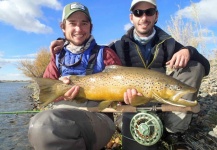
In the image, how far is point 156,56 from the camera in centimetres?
384

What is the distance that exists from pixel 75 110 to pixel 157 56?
1.61 m

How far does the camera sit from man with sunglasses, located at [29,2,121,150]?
8.07 ft

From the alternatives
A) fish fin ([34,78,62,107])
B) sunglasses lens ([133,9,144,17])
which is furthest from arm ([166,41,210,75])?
fish fin ([34,78,62,107])

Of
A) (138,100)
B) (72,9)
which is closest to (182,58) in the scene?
(138,100)

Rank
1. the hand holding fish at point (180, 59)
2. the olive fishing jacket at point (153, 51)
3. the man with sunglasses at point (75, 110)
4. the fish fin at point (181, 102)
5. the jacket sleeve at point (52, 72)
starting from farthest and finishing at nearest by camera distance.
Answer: the olive fishing jacket at point (153, 51)
the jacket sleeve at point (52, 72)
the hand holding fish at point (180, 59)
the fish fin at point (181, 102)
the man with sunglasses at point (75, 110)

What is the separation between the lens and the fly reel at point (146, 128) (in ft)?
9.39

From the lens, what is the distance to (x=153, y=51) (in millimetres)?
3910

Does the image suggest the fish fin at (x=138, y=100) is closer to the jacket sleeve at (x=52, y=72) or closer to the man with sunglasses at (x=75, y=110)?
the man with sunglasses at (x=75, y=110)

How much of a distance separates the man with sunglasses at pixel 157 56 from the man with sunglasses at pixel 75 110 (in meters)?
0.26

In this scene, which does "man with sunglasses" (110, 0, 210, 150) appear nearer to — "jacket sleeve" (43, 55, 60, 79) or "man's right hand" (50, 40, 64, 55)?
"man's right hand" (50, 40, 64, 55)

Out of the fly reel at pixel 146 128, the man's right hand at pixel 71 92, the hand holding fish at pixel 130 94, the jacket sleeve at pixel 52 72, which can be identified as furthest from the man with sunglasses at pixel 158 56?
the jacket sleeve at pixel 52 72

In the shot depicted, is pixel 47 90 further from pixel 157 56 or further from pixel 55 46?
pixel 157 56

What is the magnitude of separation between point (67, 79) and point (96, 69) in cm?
50

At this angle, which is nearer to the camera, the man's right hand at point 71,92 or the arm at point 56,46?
the man's right hand at point 71,92
